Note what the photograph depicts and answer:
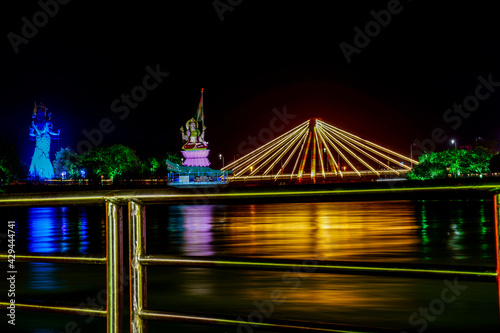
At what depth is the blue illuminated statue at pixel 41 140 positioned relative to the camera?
98625 mm

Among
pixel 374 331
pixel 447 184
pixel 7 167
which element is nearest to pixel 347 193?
pixel 447 184

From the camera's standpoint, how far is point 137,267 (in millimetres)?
2143

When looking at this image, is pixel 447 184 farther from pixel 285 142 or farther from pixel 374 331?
pixel 285 142

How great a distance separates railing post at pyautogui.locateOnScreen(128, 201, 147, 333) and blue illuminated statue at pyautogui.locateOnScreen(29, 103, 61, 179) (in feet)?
330

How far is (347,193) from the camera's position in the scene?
1.86 metres

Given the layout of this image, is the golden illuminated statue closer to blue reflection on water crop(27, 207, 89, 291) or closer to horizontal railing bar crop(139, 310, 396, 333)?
blue reflection on water crop(27, 207, 89, 291)

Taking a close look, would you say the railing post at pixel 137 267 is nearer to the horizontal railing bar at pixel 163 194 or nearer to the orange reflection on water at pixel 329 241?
the horizontal railing bar at pixel 163 194

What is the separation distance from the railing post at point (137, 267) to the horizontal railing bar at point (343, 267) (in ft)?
0.18

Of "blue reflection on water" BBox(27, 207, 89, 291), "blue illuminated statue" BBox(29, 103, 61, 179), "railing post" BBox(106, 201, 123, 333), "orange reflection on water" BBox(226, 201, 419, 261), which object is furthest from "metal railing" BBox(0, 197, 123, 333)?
"blue illuminated statue" BBox(29, 103, 61, 179)

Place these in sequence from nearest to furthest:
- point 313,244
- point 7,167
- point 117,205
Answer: point 117,205
point 313,244
point 7,167

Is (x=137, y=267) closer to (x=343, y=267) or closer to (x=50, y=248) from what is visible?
(x=343, y=267)

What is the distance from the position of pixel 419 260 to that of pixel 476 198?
6.43 metres

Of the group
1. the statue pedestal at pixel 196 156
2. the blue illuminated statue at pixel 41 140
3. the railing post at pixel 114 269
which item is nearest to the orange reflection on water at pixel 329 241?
the railing post at pixel 114 269

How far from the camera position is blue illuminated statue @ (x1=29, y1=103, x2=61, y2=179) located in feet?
324
